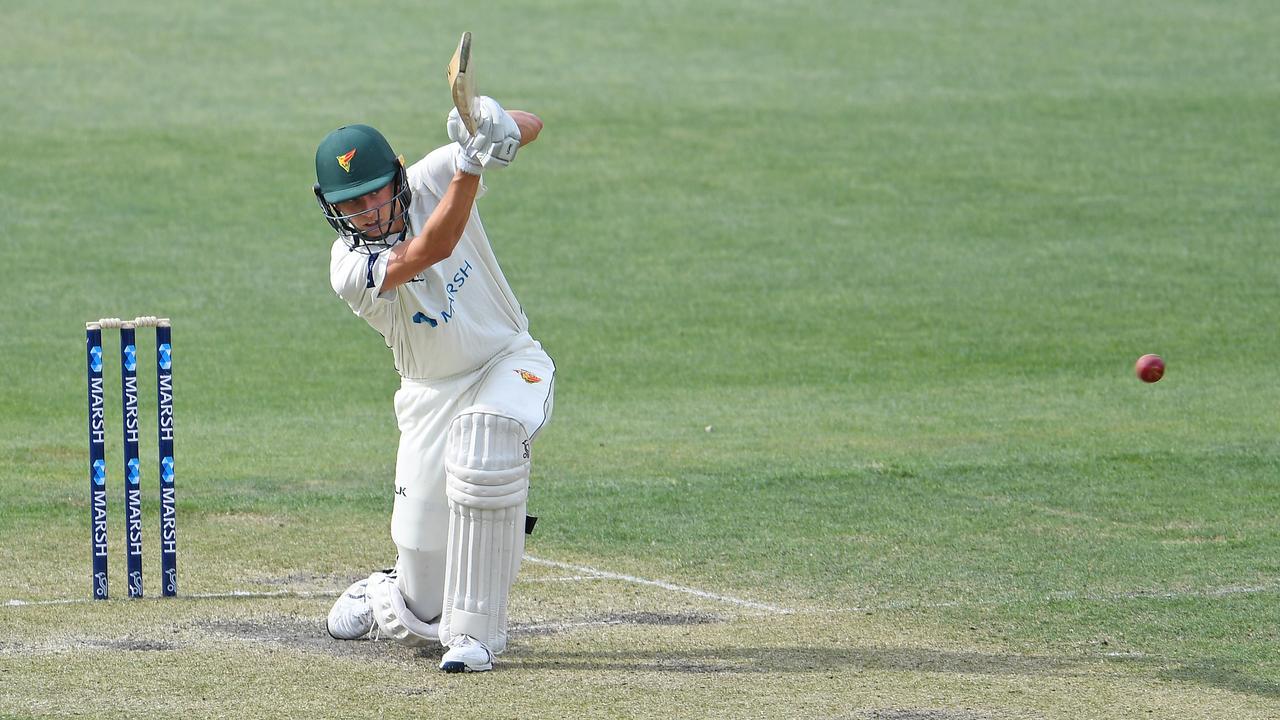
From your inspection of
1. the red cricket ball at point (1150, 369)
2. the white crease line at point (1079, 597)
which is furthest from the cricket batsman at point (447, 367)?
the red cricket ball at point (1150, 369)

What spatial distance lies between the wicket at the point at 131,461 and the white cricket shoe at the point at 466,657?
155 centimetres

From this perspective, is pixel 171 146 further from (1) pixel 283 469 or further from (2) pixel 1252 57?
(2) pixel 1252 57

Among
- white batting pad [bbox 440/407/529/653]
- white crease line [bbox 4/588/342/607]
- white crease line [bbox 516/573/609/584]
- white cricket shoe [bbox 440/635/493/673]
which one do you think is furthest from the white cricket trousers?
white crease line [bbox 516/573/609/584]

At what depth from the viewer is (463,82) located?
568 cm

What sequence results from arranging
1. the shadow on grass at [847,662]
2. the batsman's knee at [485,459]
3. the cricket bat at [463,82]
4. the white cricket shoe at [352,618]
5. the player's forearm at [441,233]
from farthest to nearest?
the white cricket shoe at [352,618], the shadow on grass at [847,662], the batsman's knee at [485,459], the player's forearm at [441,233], the cricket bat at [463,82]

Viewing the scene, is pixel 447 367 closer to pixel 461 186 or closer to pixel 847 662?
pixel 461 186

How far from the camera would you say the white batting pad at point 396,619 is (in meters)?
6.27

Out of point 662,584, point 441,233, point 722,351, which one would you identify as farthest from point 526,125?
point 722,351

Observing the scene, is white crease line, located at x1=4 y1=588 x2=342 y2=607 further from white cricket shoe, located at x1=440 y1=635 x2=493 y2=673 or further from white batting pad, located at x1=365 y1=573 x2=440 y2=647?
white cricket shoe, located at x1=440 y1=635 x2=493 y2=673

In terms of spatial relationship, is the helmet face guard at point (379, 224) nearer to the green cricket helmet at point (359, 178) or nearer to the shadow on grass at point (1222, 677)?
the green cricket helmet at point (359, 178)

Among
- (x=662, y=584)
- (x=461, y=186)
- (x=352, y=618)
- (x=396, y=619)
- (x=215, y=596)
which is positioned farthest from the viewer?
(x=662, y=584)

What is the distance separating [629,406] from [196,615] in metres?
5.96

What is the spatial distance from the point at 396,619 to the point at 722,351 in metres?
8.20

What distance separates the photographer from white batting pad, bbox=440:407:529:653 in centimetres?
591
